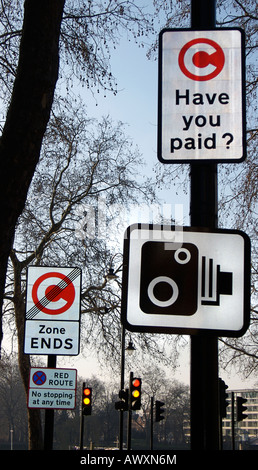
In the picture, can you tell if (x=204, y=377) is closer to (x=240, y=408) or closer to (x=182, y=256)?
(x=182, y=256)

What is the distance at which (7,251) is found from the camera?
534 cm

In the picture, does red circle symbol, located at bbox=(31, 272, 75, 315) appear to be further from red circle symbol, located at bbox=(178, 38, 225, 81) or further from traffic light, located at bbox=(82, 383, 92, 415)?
traffic light, located at bbox=(82, 383, 92, 415)

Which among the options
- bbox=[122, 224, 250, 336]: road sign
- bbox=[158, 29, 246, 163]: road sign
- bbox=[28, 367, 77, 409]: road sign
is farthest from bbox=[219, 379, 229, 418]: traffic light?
bbox=[28, 367, 77, 409]: road sign

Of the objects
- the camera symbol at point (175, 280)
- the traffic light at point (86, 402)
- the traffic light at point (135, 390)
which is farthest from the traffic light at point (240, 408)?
the camera symbol at point (175, 280)

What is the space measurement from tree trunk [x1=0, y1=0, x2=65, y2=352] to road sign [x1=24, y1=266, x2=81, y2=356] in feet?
13.3

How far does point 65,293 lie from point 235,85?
7537 millimetres

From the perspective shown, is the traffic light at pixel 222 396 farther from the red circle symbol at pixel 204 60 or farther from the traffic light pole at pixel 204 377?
the red circle symbol at pixel 204 60

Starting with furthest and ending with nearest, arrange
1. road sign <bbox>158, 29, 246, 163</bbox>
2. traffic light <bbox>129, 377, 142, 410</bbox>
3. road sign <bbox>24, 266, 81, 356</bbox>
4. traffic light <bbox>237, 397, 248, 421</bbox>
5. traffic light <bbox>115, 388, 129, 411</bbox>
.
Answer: traffic light <bbox>237, 397, 248, 421</bbox>, traffic light <bbox>115, 388, 129, 411</bbox>, traffic light <bbox>129, 377, 142, 410</bbox>, road sign <bbox>24, 266, 81, 356</bbox>, road sign <bbox>158, 29, 246, 163</bbox>

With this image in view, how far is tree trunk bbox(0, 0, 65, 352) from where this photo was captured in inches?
208

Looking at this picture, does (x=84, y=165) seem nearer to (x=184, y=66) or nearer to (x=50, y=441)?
(x=50, y=441)

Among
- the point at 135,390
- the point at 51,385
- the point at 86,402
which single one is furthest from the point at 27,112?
the point at 86,402

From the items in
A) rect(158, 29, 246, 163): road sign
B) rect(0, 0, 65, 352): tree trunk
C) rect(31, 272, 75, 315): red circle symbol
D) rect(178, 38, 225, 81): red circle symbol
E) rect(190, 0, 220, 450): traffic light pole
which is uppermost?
rect(0, 0, 65, 352): tree trunk

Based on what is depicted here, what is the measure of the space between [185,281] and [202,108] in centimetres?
57

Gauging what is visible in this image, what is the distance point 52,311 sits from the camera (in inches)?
373
